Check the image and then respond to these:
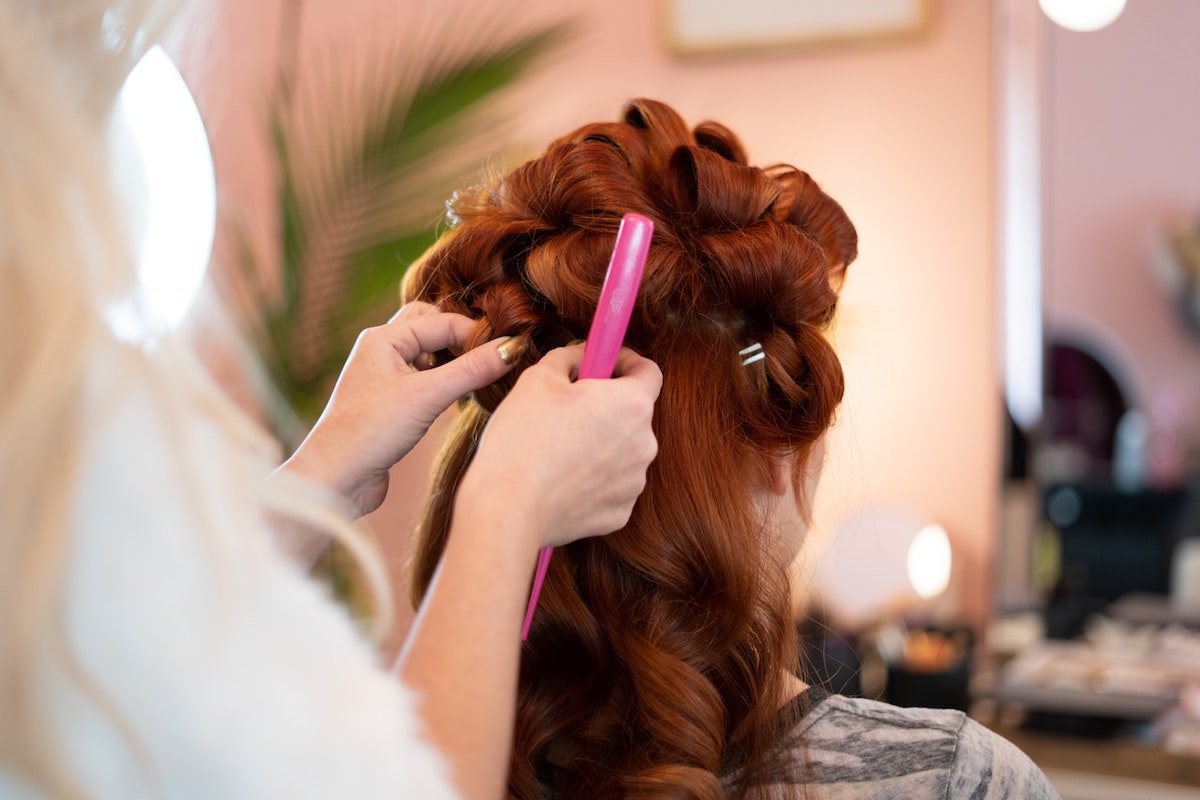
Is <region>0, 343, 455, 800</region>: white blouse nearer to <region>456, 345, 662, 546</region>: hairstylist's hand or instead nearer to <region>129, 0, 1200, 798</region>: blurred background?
<region>456, 345, 662, 546</region>: hairstylist's hand

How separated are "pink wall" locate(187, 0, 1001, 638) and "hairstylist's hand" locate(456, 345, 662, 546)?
1263 mm

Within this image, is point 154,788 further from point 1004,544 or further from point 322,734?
point 1004,544

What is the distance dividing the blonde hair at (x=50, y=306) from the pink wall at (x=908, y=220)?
4.88 feet

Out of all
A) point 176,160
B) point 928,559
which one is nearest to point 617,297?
point 176,160

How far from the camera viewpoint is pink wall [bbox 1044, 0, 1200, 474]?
5.86 feet

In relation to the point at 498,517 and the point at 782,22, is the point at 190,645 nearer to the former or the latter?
the point at 498,517

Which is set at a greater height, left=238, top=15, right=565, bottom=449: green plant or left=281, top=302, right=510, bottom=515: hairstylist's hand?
left=238, top=15, right=565, bottom=449: green plant

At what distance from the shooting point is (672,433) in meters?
0.81

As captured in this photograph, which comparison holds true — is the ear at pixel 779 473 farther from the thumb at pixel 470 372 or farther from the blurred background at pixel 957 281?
the blurred background at pixel 957 281

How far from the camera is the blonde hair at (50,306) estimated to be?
41 cm

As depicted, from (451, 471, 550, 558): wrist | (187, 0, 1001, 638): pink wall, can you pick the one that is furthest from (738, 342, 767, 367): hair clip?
(187, 0, 1001, 638): pink wall

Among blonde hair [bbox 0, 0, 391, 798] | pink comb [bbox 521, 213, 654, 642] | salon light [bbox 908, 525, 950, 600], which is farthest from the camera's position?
salon light [bbox 908, 525, 950, 600]

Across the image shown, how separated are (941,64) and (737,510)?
1.42 meters

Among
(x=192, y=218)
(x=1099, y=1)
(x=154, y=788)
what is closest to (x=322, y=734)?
(x=154, y=788)
